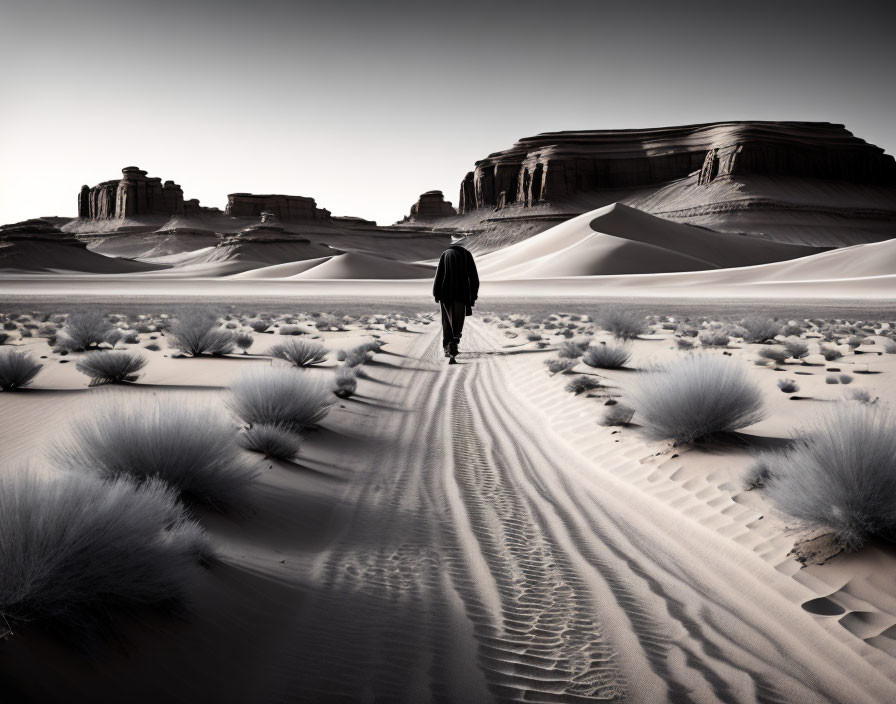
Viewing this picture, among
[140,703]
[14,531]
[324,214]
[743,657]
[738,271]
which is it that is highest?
[324,214]

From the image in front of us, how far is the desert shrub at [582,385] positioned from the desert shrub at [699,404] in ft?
8.66

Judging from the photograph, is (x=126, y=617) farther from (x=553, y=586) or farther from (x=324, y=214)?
(x=324, y=214)

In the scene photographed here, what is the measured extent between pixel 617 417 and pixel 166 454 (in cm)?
508

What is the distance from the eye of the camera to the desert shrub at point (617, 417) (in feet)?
24.3

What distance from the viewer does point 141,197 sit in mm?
161750

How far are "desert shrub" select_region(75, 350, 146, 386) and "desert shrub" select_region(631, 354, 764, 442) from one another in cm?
751

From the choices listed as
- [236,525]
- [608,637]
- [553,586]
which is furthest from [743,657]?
[236,525]

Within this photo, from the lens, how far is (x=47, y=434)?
6.15m

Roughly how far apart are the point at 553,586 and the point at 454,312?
9.31 m

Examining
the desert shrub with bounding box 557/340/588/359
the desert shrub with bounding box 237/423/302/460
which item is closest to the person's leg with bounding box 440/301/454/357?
the desert shrub with bounding box 557/340/588/359

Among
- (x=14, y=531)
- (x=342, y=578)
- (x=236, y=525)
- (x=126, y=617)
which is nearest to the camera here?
(x=14, y=531)

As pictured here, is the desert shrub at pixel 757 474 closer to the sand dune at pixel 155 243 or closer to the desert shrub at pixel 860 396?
the desert shrub at pixel 860 396

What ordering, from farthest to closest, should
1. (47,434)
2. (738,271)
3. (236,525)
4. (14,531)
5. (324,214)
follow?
(324,214) < (738,271) < (47,434) < (236,525) < (14,531)

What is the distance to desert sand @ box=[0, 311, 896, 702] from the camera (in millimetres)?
2701
